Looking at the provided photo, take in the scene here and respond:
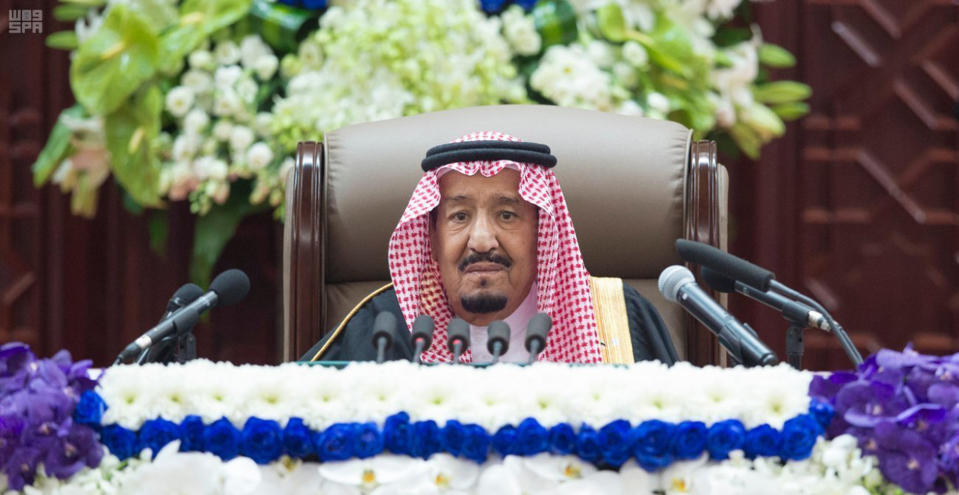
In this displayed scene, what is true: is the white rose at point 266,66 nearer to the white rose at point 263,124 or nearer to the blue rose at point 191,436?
the white rose at point 263,124

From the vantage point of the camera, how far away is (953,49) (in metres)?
3.65

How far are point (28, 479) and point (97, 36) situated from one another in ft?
6.84

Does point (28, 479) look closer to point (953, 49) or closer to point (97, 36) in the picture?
point (97, 36)

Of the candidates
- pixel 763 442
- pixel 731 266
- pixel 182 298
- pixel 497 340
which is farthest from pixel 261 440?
pixel 731 266

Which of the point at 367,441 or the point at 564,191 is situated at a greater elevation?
the point at 564,191

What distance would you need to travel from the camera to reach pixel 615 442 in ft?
3.21

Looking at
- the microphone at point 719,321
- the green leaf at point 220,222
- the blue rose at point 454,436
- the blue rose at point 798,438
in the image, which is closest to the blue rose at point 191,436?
the blue rose at point 454,436

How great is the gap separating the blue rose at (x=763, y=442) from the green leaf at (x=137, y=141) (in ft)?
7.28

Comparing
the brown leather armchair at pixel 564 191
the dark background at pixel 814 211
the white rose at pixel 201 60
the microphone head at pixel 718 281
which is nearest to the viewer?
the microphone head at pixel 718 281

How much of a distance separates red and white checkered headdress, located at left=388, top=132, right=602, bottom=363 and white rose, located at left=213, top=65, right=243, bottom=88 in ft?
2.78

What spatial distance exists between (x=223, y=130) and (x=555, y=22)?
95cm

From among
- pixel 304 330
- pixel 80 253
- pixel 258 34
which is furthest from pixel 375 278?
pixel 80 253

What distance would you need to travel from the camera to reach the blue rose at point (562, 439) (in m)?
0.98

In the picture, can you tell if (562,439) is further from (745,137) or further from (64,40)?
(64,40)
